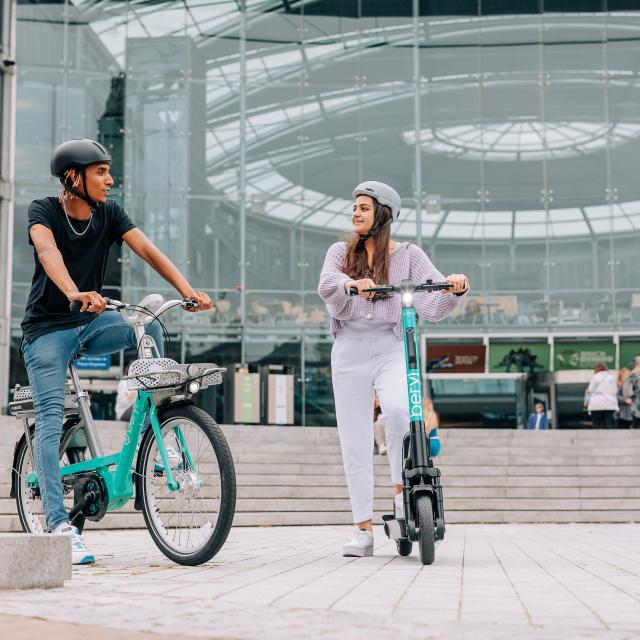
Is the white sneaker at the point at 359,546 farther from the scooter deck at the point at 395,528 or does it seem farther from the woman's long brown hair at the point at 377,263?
the woman's long brown hair at the point at 377,263

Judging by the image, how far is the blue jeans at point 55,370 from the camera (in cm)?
502

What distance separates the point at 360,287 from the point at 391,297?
47cm

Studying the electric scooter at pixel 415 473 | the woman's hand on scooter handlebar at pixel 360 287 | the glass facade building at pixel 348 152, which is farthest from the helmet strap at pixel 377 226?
the glass facade building at pixel 348 152

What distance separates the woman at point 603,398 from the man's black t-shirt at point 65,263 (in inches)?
657

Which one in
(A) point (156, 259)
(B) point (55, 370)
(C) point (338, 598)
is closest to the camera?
(C) point (338, 598)

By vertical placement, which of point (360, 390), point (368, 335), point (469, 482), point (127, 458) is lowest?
point (469, 482)

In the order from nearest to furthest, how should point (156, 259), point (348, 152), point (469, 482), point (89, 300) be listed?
1. point (89, 300)
2. point (156, 259)
3. point (469, 482)
4. point (348, 152)

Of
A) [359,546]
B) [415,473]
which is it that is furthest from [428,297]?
[359,546]

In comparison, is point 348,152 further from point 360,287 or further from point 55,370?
point 55,370

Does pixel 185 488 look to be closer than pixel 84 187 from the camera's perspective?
Yes

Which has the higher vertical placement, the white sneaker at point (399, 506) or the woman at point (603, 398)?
the woman at point (603, 398)

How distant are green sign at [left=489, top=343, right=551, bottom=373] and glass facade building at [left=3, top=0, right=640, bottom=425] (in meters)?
0.05

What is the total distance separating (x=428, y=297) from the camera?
5496 millimetres

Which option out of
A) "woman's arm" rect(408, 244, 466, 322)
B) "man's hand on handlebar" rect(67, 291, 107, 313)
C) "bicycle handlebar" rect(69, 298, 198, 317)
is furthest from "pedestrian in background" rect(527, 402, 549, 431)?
"man's hand on handlebar" rect(67, 291, 107, 313)
